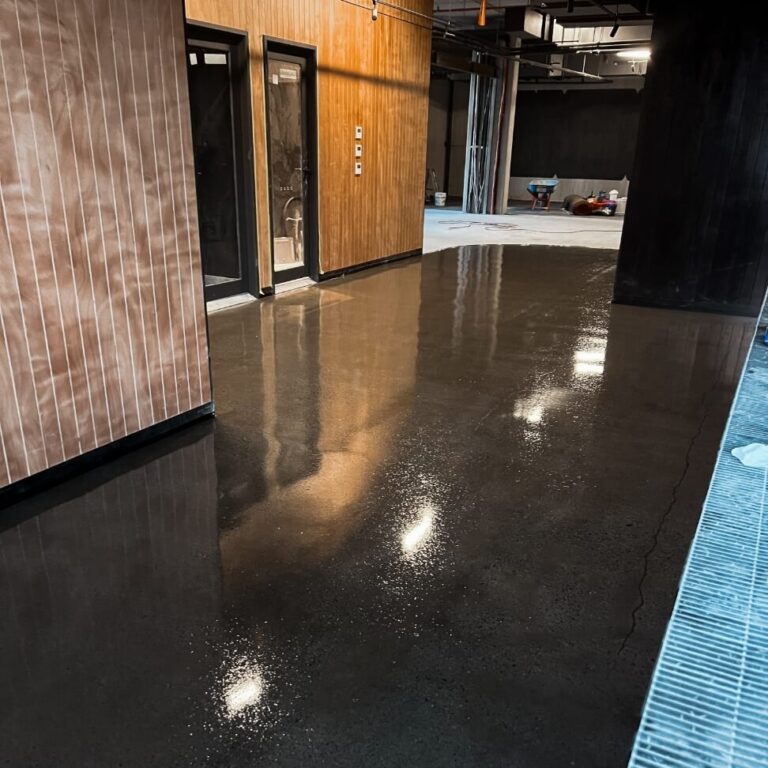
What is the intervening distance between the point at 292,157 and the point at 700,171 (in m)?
3.94

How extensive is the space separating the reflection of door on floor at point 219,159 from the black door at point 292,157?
1.19 feet

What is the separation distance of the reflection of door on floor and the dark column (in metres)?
3.72

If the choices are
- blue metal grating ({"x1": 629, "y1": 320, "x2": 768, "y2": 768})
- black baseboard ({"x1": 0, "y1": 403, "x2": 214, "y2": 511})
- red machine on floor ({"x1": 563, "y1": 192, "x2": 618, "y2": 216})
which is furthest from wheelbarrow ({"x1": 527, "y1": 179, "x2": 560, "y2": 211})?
blue metal grating ({"x1": 629, "y1": 320, "x2": 768, "y2": 768})

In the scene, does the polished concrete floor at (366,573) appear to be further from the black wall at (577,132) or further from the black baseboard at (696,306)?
the black wall at (577,132)

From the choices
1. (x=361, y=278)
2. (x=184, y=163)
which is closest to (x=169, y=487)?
(x=184, y=163)

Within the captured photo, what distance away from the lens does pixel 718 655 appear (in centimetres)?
193

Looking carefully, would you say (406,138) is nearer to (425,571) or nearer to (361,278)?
(361,278)

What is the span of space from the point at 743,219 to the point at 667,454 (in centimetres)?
375

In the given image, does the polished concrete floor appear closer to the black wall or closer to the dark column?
the dark column

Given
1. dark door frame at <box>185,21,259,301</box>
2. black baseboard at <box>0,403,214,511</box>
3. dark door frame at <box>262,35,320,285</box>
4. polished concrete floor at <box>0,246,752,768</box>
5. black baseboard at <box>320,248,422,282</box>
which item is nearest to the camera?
polished concrete floor at <box>0,246,752,768</box>

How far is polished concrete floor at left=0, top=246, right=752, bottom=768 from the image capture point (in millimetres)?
1757

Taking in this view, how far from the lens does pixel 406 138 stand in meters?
8.73

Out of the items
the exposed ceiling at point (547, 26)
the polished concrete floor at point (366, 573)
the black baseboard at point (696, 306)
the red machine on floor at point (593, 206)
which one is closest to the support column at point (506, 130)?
the exposed ceiling at point (547, 26)

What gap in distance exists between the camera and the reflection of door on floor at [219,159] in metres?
5.98
